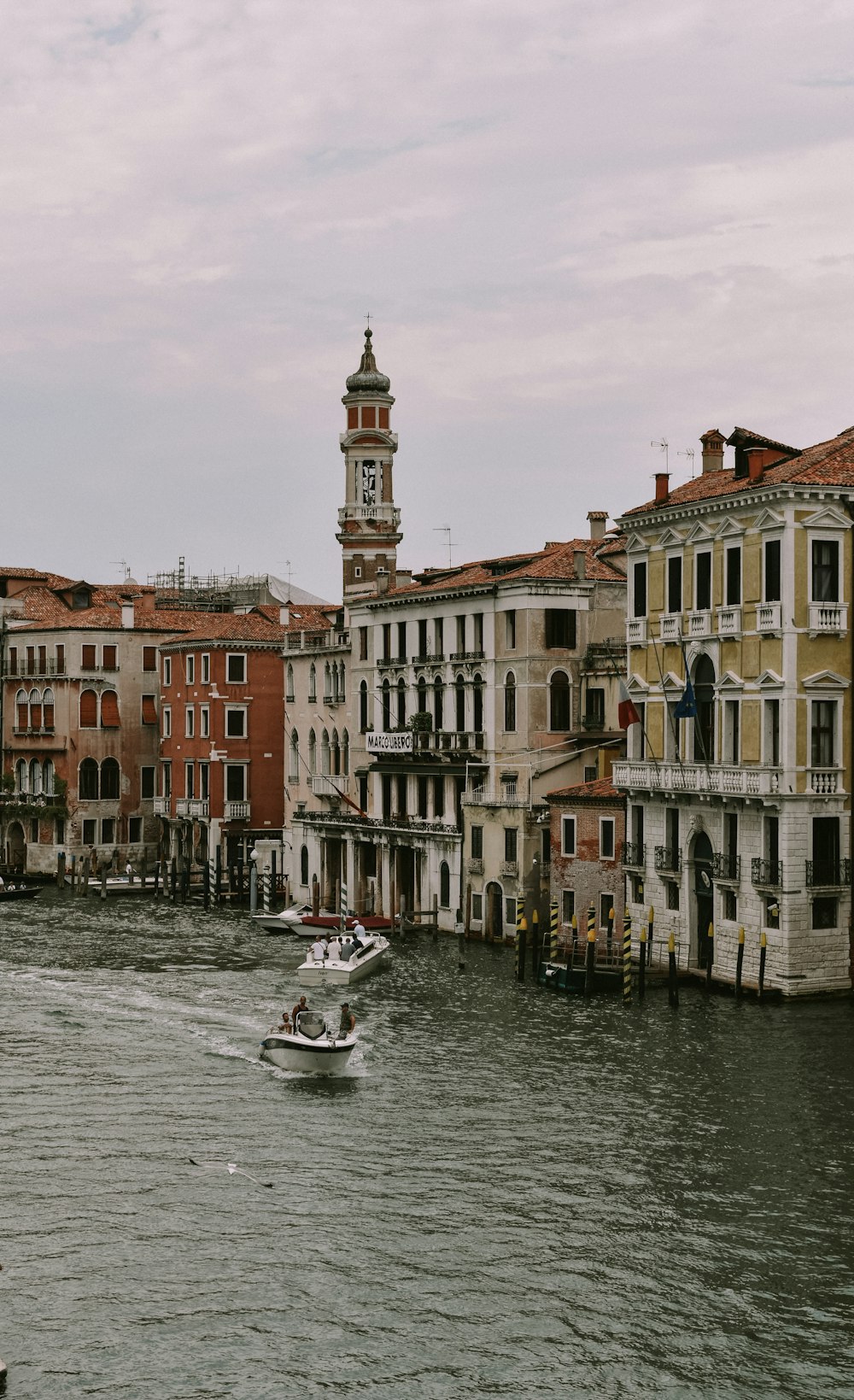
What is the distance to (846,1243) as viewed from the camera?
27.9 metres

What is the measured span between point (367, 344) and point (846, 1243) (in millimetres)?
59772

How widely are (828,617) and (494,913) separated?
762 inches

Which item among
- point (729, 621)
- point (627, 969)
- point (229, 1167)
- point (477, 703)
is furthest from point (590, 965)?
point (477, 703)

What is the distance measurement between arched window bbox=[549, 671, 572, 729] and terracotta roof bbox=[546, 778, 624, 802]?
18.4 feet

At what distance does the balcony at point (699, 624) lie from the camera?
50.5 metres

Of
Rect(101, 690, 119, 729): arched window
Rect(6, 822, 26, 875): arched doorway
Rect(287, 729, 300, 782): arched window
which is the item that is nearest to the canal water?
Rect(287, 729, 300, 782): arched window

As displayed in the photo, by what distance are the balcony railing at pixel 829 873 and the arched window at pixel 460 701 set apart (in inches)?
858

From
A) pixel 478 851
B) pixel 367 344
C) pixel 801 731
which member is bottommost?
pixel 478 851

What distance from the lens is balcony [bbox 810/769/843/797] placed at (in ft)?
155

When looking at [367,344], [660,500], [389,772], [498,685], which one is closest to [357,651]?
[389,772]

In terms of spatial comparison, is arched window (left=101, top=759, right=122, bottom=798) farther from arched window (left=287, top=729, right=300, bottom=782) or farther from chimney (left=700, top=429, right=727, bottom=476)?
chimney (left=700, top=429, right=727, bottom=476)

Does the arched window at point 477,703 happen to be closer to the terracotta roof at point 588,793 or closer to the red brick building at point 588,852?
the terracotta roof at point 588,793

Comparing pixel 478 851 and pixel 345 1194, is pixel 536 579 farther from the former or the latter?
pixel 345 1194

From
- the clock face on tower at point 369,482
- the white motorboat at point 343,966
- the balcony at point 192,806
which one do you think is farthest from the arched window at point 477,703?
the balcony at point 192,806
